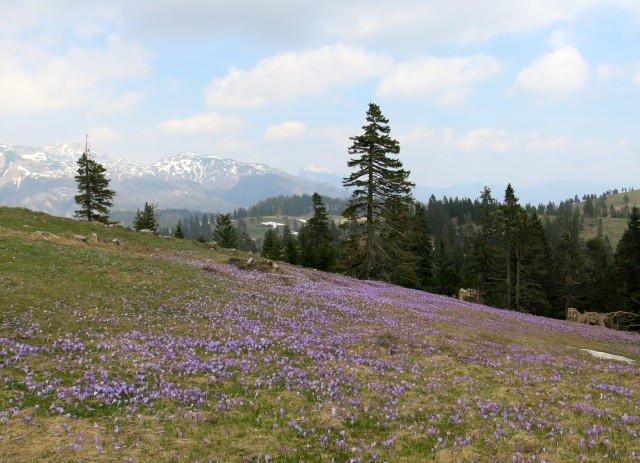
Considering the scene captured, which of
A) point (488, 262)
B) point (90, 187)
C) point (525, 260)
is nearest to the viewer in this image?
point (90, 187)

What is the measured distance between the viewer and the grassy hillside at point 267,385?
25.3 ft

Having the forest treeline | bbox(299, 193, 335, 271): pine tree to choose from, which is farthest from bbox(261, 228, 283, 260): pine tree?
bbox(299, 193, 335, 271): pine tree

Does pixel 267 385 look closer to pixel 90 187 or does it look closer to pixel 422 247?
pixel 90 187

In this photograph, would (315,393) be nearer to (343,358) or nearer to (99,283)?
(343,358)

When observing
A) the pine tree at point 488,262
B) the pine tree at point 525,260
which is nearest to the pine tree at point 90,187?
the pine tree at point 488,262

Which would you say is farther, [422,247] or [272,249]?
[272,249]

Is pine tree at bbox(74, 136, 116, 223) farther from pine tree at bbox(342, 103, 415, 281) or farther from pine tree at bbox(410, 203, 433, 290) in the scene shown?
pine tree at bbox(410, 203, 433, 290)

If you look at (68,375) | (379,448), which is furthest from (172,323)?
(379,448)

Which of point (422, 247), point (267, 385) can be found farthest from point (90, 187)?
point (267, 385)

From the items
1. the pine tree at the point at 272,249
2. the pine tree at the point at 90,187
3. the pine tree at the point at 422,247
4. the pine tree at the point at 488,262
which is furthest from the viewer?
the pine tree at the point at 272,249

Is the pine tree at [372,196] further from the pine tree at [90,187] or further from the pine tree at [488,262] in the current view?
the pine tree at [90,187]

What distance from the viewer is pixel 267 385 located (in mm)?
10984

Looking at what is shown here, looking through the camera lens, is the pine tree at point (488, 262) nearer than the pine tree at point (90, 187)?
No

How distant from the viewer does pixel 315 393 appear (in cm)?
1070
